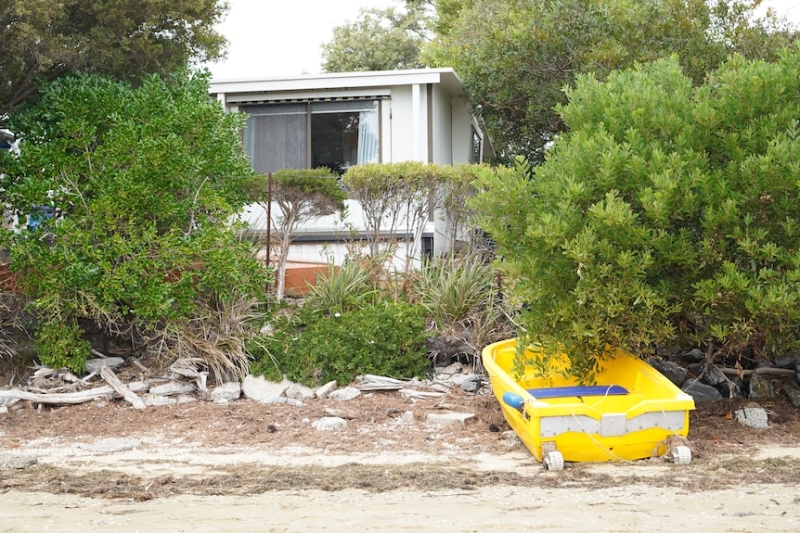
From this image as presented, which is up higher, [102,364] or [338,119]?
[338,119]

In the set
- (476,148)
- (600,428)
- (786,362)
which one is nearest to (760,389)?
(786,362)

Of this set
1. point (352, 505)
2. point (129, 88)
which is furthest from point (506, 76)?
point (352, 505)

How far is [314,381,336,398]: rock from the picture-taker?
868 centimetres

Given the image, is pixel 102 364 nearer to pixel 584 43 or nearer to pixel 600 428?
pixel 600 428

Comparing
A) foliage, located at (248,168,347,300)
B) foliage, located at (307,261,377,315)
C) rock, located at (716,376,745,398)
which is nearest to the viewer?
rock, located at (716,376,745,398)

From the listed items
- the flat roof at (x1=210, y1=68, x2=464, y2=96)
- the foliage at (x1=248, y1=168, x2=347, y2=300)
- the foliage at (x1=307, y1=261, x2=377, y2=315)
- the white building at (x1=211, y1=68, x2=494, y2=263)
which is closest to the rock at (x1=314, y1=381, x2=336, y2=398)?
the foliage at (x1=307, y1=261, x2=377, y2=315)

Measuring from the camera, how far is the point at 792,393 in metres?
8.37

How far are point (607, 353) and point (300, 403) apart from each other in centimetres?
300

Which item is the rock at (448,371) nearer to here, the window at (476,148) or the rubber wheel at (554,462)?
the rubber wheel at (554,462)

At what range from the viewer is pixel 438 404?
27.2ft

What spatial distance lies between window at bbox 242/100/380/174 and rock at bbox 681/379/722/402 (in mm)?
7811

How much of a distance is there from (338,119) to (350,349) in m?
6.98

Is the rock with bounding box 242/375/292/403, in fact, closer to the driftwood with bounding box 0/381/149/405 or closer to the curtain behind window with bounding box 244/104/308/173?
the driftwood with bounding box 0/381/149/405

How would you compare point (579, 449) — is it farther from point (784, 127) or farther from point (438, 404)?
point (784, 127)
